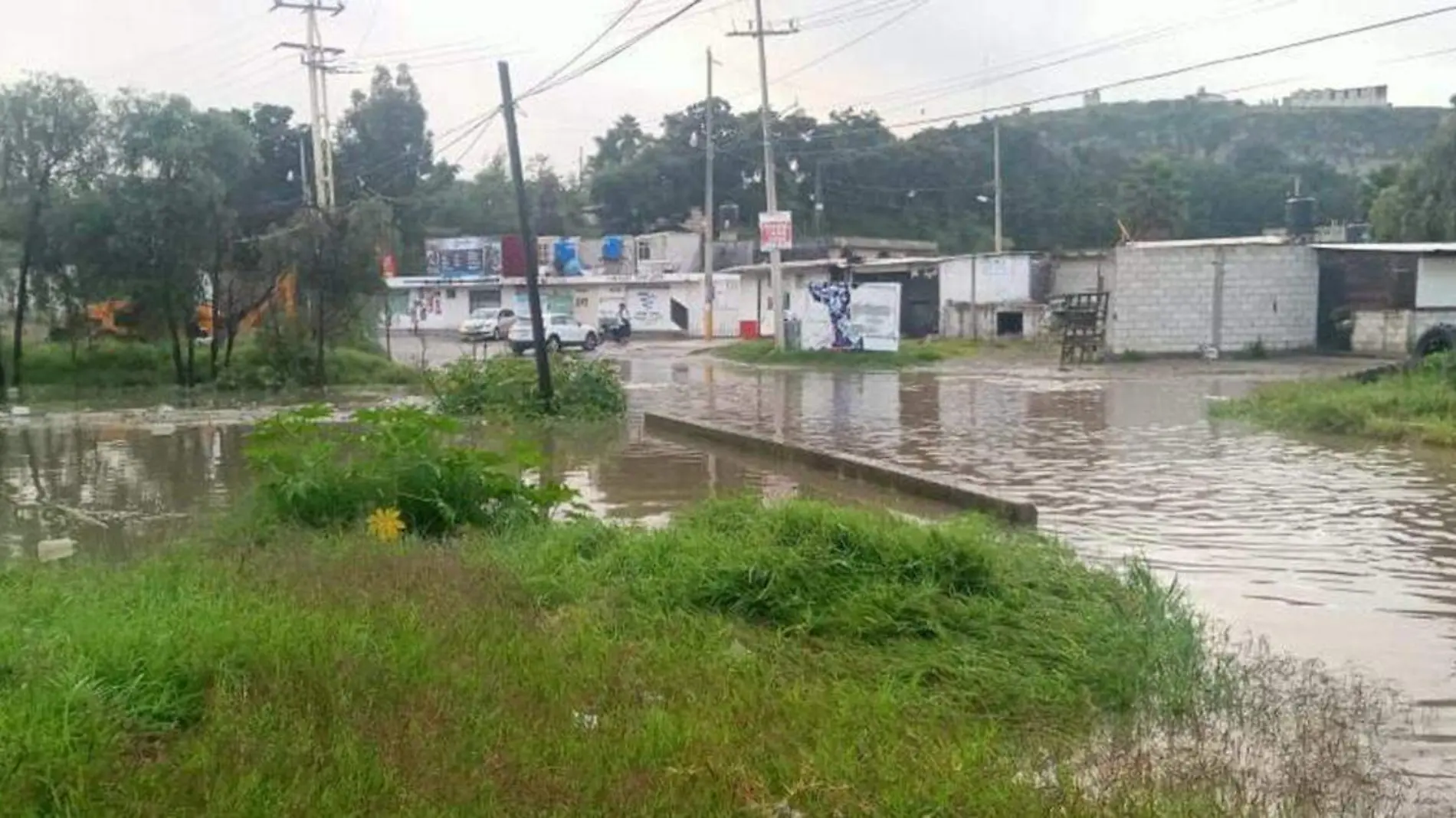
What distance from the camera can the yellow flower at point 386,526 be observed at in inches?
366

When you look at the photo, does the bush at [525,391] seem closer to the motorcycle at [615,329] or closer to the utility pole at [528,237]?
the utility pole at [528,237]

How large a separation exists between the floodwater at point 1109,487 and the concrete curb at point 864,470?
30cm

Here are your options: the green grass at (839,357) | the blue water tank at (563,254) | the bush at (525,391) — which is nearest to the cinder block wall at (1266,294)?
the green grass at (839,357)

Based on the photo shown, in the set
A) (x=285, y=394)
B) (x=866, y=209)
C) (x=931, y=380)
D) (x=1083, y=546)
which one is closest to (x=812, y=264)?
(x=931, y=380)

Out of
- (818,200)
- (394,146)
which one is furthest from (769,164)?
(394,146)

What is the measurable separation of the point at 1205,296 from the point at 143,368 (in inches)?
1106

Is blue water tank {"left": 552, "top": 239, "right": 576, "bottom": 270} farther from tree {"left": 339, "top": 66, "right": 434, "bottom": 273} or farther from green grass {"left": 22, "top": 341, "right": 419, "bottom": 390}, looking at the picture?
green grass {"left": 22, "top": 341, "right": 419, "bottom": 390}

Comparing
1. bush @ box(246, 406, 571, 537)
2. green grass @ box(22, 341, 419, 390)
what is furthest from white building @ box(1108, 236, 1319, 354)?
bush @ box(246, 406, 571, 537)

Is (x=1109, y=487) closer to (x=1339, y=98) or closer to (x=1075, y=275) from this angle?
(x=1075, y=275)

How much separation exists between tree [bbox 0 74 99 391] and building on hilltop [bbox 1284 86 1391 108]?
108 meters

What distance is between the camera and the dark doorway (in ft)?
148

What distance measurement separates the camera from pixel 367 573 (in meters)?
7.80

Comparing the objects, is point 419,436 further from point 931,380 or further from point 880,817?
point 931,380

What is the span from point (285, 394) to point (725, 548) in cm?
2474
